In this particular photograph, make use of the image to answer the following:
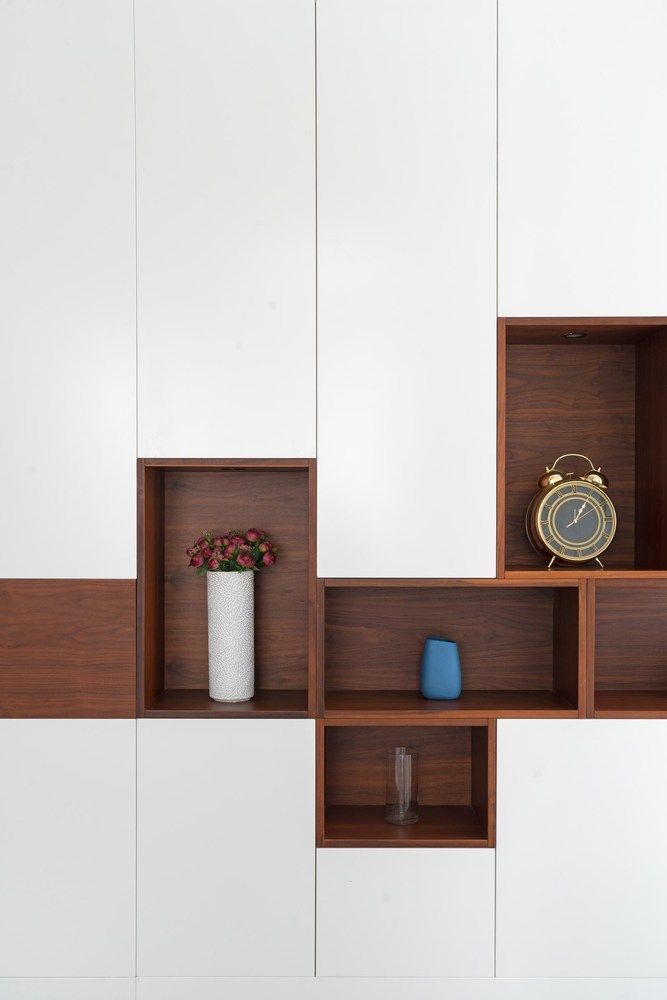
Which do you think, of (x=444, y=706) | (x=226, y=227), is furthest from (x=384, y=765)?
(x=226, y=227)

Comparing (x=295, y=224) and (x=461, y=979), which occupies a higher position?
(x=295, y=224)

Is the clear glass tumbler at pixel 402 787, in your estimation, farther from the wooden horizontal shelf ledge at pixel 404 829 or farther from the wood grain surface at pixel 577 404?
the wood grain surface at pixel 577 404

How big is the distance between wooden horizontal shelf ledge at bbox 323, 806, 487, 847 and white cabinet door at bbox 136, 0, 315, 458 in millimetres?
974

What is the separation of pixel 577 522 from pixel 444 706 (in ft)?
1.97

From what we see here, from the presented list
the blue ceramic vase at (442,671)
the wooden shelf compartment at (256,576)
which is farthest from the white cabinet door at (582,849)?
the wooden shelf compartment at (256,576)

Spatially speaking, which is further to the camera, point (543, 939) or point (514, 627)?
point (514, 627)

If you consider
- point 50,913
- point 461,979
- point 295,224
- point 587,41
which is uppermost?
point 587,41

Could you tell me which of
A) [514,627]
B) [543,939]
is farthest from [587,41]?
[543,939]

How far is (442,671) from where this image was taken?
2.10m

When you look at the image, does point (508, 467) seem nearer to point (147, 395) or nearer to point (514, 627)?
point (514, 627)

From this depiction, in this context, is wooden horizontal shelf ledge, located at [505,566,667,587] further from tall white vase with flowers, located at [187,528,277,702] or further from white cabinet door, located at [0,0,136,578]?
white cabinet door, located at [0,0,136,578]

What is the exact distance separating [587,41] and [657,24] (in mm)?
180

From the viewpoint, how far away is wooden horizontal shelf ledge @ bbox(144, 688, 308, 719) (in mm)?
1964

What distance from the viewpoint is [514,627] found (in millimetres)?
→ 2277
